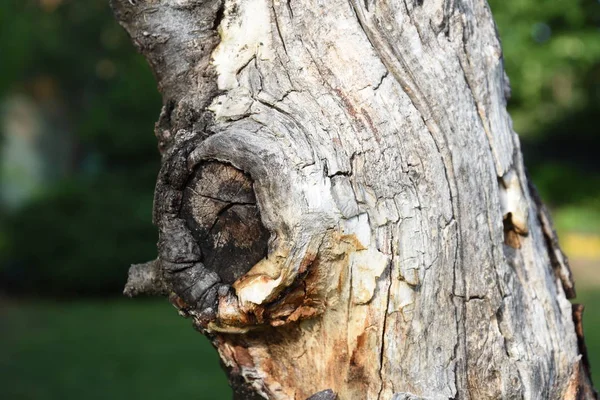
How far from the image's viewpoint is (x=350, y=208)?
183 cm

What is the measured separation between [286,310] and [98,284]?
404 inches

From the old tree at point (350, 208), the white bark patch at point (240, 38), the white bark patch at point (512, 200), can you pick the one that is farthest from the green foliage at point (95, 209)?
the white bark patch at point (512, 200)

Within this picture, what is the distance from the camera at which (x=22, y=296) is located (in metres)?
11.9

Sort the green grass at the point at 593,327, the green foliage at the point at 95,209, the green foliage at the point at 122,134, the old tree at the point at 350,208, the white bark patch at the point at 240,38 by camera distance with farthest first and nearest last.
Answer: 1. the green foliage at the point at 122,134
2. the green foliage at the point at 95,209
3. the green grass at the point at 593,327
4. the white bark patch at the point at 240,38
5. the old tree at the point at 350,208

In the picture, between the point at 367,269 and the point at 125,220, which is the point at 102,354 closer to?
the point at 125,220

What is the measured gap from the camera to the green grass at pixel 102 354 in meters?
7.18

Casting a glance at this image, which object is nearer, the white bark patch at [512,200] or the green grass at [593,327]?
the white bark patch at [512,200]

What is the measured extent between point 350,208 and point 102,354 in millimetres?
7357

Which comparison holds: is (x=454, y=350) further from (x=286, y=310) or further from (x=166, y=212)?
(x=166, y=212)

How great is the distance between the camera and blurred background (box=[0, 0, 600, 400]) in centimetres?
800

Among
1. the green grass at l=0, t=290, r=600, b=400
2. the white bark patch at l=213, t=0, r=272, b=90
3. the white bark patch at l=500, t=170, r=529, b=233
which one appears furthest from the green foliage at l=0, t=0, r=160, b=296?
the white bark patch at l=500, t=170, r=529, b=233

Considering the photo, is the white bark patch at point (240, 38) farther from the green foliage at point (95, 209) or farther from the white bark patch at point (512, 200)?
the green foliage at point (95, 209)

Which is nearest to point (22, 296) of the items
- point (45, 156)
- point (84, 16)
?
point (84, 16)

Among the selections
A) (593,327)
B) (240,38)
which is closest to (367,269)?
(240,38)
